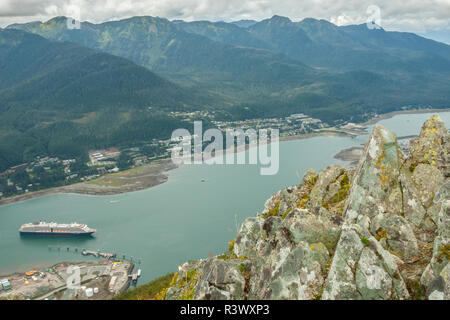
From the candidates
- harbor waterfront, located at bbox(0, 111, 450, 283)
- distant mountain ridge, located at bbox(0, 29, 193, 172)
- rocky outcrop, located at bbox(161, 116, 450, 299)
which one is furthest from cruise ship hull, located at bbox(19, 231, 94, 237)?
distant mountain ridge, located at bbox(0, 29, 193, 172)

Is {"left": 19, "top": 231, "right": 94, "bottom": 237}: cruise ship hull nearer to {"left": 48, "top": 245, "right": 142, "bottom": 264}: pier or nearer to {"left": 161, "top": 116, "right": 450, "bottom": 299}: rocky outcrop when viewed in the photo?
{"left": 48, "top": 245, "right": 142, "bottom": 264}: pier

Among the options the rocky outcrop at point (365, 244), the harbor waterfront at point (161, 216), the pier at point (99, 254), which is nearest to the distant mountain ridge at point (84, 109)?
the harbor waterfront at point (161, 216)

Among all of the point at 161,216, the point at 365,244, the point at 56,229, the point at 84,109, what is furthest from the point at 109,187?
the point at 84,109

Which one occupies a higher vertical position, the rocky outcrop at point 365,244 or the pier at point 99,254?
the rocky outcrop at point 365,244

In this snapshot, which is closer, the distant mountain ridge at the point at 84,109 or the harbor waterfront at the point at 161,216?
the harbor waterfront at the point at 161,216

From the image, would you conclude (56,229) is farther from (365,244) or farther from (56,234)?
(365,244)

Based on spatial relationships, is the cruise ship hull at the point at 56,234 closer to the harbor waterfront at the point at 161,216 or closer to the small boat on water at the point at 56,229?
the small boat on water at the point at 56,229

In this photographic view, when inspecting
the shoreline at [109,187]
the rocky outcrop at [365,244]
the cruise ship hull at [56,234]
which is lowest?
the cruise ship hull at [56,234]
